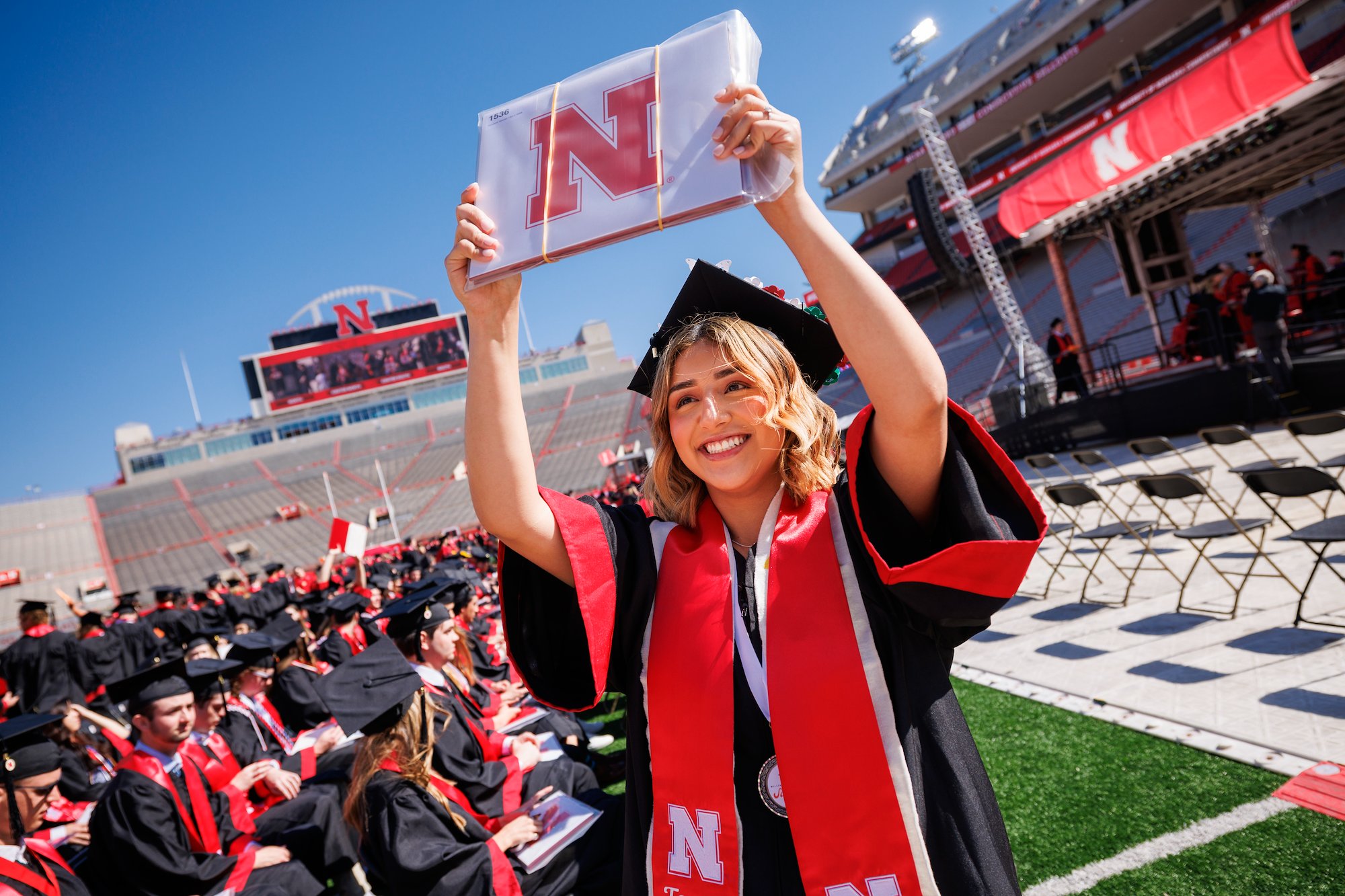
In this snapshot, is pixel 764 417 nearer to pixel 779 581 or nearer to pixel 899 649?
pixel 779 581

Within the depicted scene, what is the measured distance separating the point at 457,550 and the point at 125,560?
3364 cm

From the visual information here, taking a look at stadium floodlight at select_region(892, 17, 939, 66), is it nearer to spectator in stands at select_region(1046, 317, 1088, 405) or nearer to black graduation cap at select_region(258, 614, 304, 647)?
spectator in stands at select_region(1046, 317, 1088, 405)

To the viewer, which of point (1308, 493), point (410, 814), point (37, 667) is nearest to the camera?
point (410, 814)

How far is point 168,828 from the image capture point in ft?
11.0

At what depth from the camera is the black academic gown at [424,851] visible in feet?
8.33

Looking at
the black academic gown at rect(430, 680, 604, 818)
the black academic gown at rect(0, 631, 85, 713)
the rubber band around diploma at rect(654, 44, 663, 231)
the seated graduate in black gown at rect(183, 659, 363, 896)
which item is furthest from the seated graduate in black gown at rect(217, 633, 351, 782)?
the rubber band around diploma at rect(654, 44, 663, 231)

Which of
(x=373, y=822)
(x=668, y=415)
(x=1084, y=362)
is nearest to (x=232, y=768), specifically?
(x=373, y=822)

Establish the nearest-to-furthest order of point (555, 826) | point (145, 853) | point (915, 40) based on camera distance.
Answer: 1. point (555, 826)
2. point (145, 853)
3. point (915, 40)

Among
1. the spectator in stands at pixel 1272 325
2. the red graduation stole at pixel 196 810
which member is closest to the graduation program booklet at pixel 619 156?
the red graduation stole at pixel 196 810

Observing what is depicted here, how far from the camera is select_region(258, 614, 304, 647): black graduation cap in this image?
20.8 feet

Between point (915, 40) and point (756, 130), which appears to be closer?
point (756, 130)

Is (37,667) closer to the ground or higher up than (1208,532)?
higher up

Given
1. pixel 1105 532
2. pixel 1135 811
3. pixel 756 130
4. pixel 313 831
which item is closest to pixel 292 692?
pixel 313 831

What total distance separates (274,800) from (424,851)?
2.86 m
